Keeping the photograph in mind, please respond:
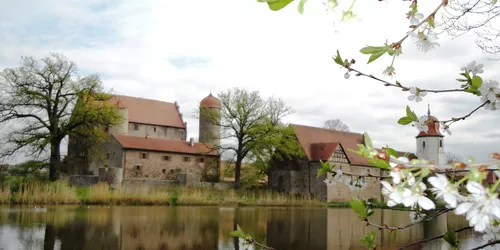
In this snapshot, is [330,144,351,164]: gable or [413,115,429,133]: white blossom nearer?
[413,115,429,133]: white blossom

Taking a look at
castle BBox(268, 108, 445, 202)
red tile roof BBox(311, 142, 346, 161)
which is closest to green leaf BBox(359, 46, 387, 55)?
castle BBox(268, 108, 445, 202)

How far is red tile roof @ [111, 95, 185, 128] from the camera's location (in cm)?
4175

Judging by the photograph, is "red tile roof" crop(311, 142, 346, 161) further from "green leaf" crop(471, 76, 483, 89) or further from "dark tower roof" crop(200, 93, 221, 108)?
"green leaf" crop(471, 76, 483, 89)

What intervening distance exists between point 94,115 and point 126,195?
32.2ft

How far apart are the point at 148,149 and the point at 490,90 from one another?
3495 cm

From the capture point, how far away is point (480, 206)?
100 cm

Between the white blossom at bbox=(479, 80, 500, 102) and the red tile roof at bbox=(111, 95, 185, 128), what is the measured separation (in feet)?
133

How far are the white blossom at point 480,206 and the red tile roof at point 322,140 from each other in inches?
1386

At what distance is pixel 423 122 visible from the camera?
220cm

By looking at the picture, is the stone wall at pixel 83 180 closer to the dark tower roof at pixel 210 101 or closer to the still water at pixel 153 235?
the dark tower roof at pixel 210 101

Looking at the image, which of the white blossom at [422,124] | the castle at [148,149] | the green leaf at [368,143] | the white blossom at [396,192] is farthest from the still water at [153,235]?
the castle at [148,149]

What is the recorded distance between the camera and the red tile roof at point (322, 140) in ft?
121

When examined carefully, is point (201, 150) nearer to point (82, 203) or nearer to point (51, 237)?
point (82, 203)

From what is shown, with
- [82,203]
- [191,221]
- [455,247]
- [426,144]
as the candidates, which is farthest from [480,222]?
[426,144]
